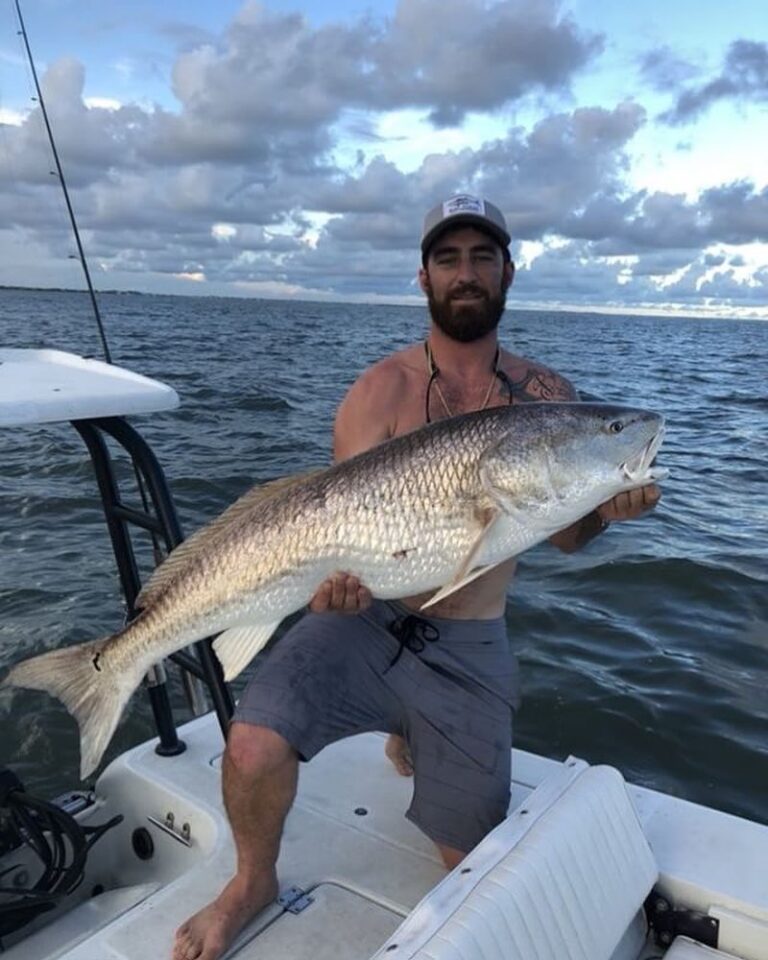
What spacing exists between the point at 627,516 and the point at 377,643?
114 centimetres

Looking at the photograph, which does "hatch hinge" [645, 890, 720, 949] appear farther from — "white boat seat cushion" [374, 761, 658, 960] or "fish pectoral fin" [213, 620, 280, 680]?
"fish pectoral fin" [213, 620, 280, 680]

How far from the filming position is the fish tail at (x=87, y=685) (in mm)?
3164

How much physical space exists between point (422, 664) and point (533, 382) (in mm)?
1402

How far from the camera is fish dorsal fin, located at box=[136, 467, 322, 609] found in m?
3.35

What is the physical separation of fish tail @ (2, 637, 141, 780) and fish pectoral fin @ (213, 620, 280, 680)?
336 mm

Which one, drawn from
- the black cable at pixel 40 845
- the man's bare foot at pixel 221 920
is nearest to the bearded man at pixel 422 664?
the man's bare foot at pixel 221 920

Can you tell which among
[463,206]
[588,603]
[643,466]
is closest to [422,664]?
[643,466]

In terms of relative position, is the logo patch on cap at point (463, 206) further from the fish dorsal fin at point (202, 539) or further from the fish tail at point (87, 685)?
the fish tail at point (87, 685)

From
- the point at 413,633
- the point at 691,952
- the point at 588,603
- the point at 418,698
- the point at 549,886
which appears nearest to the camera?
the point at 549,886

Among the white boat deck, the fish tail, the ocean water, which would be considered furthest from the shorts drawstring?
the ocean water

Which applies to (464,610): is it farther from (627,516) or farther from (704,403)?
(704,403)

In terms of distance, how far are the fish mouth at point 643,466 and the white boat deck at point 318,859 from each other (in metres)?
1.07

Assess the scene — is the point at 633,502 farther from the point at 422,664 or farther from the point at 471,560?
the point at 422,664

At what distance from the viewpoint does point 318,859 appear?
3.43 m
